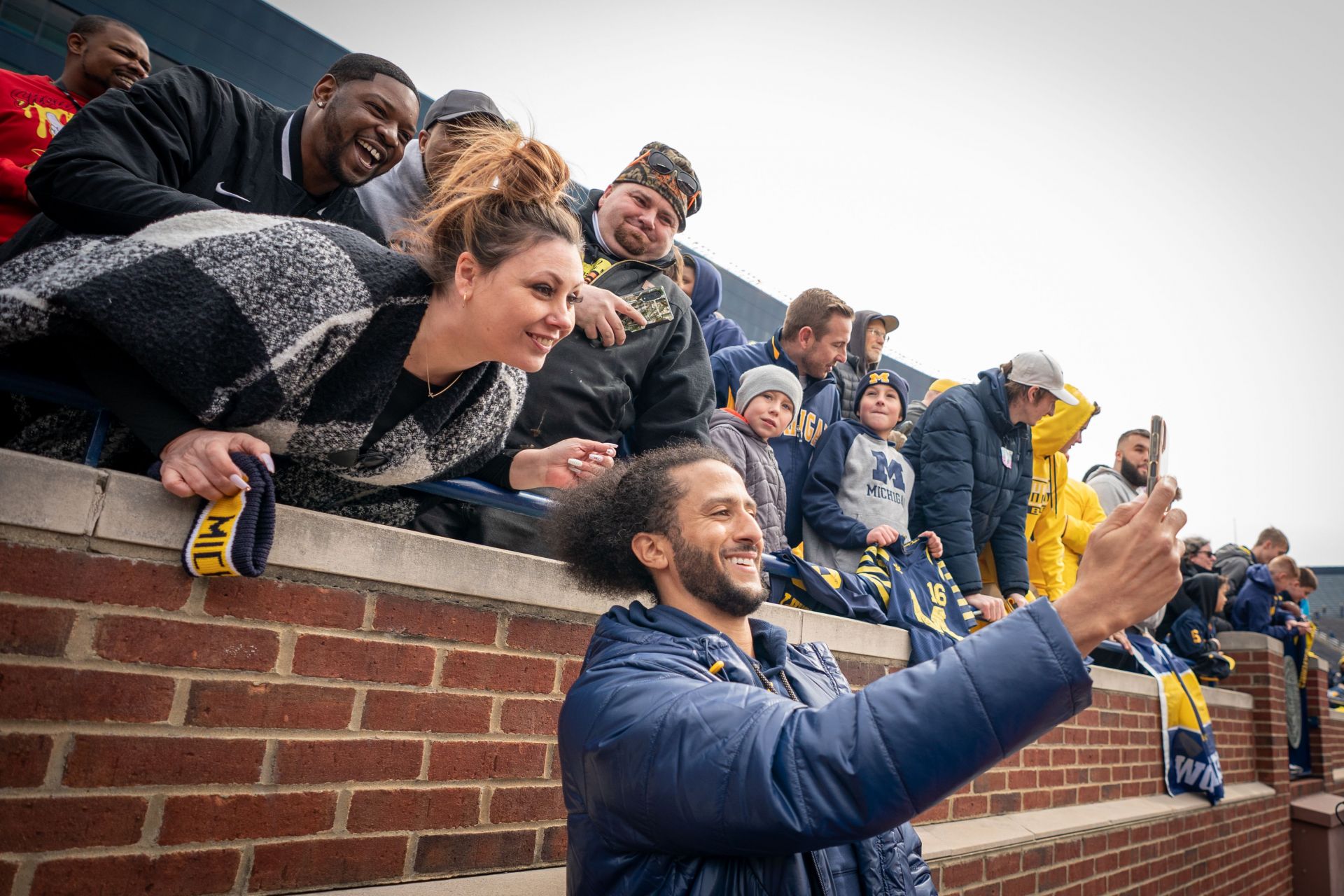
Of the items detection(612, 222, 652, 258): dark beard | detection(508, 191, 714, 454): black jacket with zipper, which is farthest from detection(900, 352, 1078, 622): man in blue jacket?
detection(612, 222, 652, 258): dark beard

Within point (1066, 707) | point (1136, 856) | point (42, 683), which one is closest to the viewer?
point (1066, 707)

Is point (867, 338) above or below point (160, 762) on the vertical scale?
above

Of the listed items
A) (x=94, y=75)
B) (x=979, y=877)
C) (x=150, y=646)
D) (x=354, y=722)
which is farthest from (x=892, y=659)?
(x=94, y=75)

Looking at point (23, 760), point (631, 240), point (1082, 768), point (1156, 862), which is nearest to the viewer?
point (23, 760)

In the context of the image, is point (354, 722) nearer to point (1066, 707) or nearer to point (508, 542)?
point (508, 542)

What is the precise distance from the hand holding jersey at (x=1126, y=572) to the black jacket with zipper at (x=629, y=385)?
5.91 ft

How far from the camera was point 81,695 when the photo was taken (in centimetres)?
173

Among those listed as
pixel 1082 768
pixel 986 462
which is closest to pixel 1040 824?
pixel 1082 768

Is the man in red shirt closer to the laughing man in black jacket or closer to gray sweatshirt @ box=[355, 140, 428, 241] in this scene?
the laughing man in black jacket

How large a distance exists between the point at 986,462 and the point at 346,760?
4.06 metres

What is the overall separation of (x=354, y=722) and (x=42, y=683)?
0.67 meters

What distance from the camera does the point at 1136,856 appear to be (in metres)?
5.87

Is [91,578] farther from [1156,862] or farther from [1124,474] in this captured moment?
[1124,474]

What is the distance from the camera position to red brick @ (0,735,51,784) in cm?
163
